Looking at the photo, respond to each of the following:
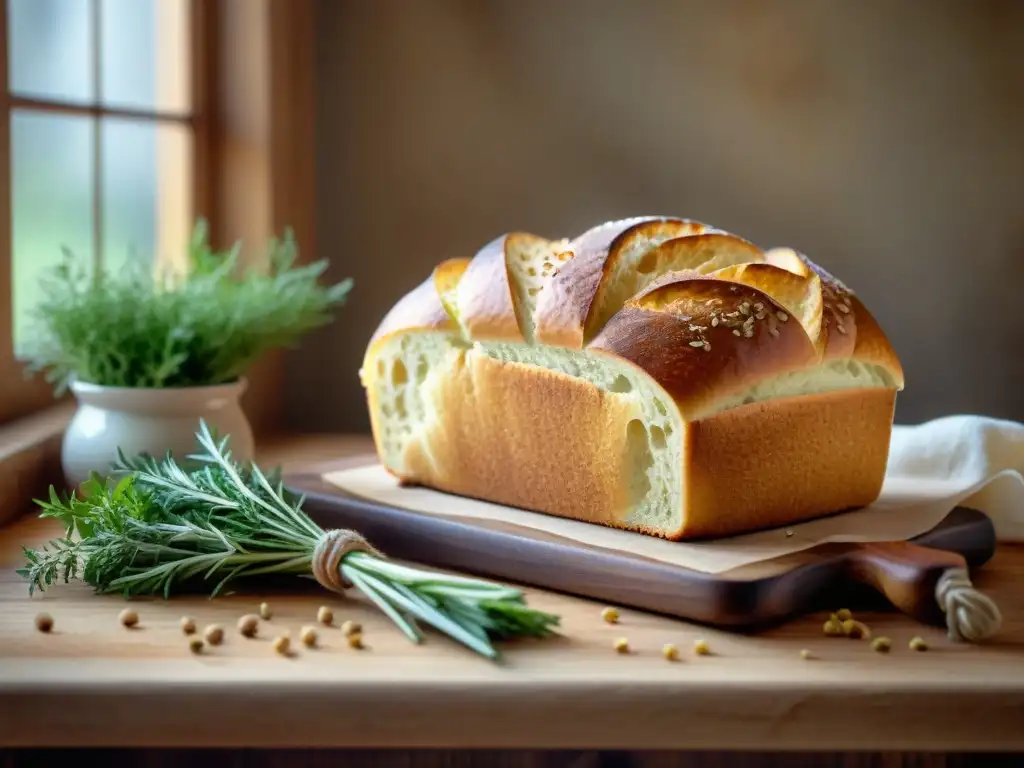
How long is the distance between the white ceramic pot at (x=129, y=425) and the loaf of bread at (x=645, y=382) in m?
0.26

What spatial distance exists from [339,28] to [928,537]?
140 cm

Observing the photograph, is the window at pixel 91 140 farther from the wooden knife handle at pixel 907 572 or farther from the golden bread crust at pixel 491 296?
the wooden knife handle at pixel 907 572

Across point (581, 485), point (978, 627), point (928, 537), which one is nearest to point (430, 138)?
point (581, 485)

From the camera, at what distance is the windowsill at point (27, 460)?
1.47 meters

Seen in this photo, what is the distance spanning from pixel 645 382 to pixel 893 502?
0.37m

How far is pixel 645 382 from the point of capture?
46.2 inches

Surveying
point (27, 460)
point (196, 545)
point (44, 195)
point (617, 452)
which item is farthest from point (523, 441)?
point (44, 195)

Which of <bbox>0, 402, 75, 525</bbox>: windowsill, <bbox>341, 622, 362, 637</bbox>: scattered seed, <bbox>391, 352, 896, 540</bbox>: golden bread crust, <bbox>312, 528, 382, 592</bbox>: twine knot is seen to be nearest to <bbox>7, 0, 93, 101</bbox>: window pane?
<bbox>0, 402, 75, 525</bbox>: windowsill

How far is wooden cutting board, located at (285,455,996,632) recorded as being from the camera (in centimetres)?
106

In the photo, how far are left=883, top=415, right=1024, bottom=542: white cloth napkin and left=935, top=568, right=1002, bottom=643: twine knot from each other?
1.18 feet

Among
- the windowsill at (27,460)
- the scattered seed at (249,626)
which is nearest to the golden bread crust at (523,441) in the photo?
the scattered seed at (249,626)

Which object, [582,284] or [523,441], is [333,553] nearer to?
[523,441]

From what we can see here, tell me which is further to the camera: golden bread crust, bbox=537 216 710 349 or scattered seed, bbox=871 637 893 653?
golden bread crust, bbox=537 216 710 349

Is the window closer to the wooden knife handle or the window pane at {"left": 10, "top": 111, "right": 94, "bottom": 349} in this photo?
the window pane at {"left": 10, "top": 111, "right": 94, "bottom": 349}
